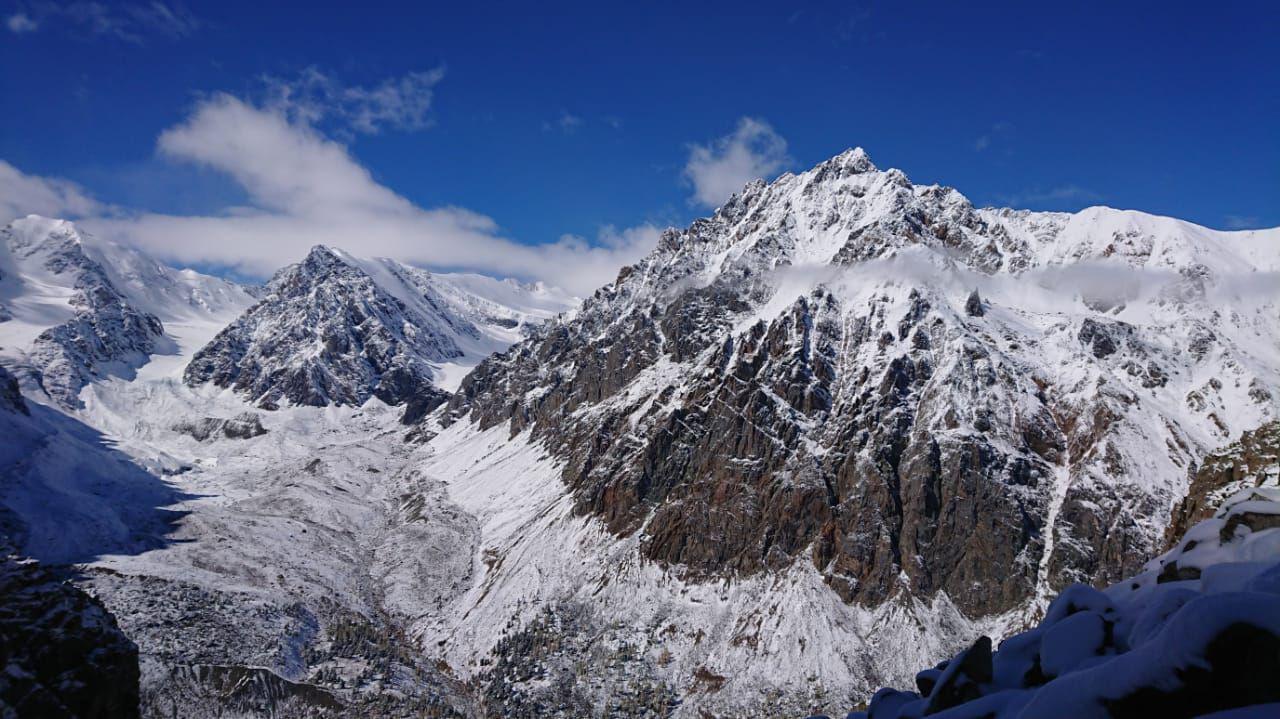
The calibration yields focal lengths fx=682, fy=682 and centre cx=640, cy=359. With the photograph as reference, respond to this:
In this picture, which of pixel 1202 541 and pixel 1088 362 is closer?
pixel 1202 541

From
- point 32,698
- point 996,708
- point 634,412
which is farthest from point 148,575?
point 996,708

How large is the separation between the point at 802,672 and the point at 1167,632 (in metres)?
107

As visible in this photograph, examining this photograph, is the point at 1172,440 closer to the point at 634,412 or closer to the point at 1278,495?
the point at 634,412

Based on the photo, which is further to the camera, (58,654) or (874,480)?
(874,480)

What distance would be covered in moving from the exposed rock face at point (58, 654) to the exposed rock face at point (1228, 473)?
55.2 metres

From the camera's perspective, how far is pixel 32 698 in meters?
21.7

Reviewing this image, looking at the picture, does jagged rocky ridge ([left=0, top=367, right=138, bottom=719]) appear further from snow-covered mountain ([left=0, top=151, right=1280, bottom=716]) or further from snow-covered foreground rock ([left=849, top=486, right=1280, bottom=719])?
snow-covered mountain ([left=0, top=151, right=1280, bottom=716])

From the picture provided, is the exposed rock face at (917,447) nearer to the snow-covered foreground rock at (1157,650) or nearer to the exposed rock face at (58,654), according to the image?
the snow-covered foreground rock at (1157,650)

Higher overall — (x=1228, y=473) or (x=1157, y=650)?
(x=1228, y=473)

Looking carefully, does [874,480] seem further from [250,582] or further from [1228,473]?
[250,582]

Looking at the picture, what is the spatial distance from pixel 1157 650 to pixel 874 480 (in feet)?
433

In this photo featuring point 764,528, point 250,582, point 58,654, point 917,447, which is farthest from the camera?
point 917,447

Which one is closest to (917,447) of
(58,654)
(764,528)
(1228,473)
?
(764,528)

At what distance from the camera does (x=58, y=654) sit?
76.9ft
